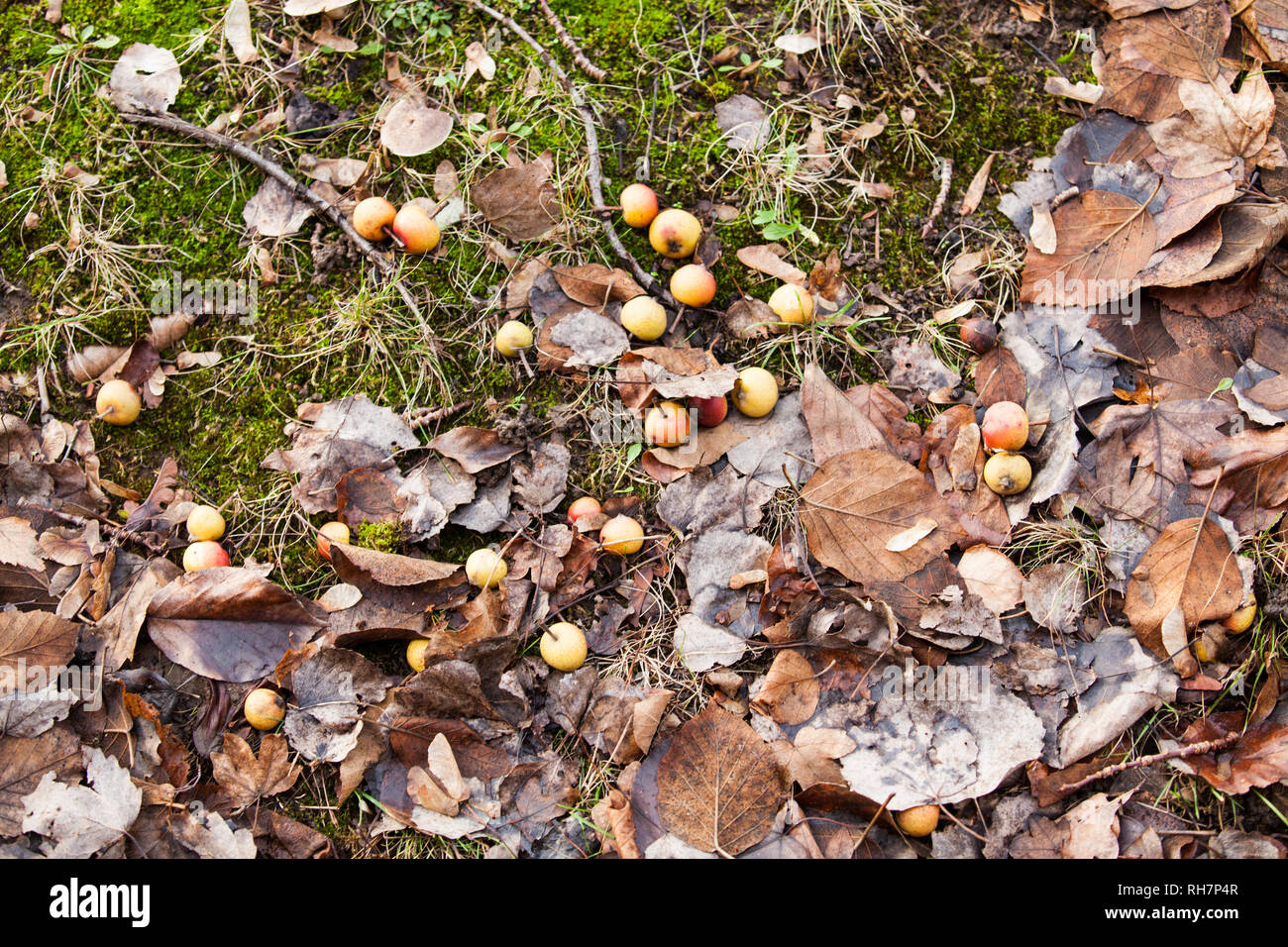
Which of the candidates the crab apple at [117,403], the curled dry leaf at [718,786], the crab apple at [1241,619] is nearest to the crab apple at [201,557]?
the crab apple at [117,403]

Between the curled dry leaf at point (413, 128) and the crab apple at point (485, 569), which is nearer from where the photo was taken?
the crab apple at point (485, 569)

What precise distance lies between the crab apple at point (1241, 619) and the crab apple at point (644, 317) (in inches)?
81.0

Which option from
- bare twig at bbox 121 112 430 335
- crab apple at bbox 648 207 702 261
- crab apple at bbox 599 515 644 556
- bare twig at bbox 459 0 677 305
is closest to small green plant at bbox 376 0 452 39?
bare twig at bbox 459 0 677 305

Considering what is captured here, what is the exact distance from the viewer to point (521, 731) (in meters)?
2.63

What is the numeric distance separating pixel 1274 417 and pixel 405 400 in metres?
2.98

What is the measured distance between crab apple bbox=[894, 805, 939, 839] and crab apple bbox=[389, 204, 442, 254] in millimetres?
2573

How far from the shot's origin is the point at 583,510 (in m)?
2.85

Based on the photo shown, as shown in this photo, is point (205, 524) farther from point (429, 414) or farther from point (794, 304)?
point (794, 304)

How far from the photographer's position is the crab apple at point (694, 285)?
9.91ft

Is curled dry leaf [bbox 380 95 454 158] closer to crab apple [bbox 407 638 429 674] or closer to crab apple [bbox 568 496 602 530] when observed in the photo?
crab apple [bbox 568 496 602 530]

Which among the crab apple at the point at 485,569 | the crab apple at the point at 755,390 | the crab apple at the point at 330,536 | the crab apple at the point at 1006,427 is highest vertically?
the crab apple at the point at 1006,427

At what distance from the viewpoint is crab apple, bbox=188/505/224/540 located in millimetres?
2889

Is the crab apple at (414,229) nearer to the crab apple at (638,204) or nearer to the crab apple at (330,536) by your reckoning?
the crab apple at (638,204)
